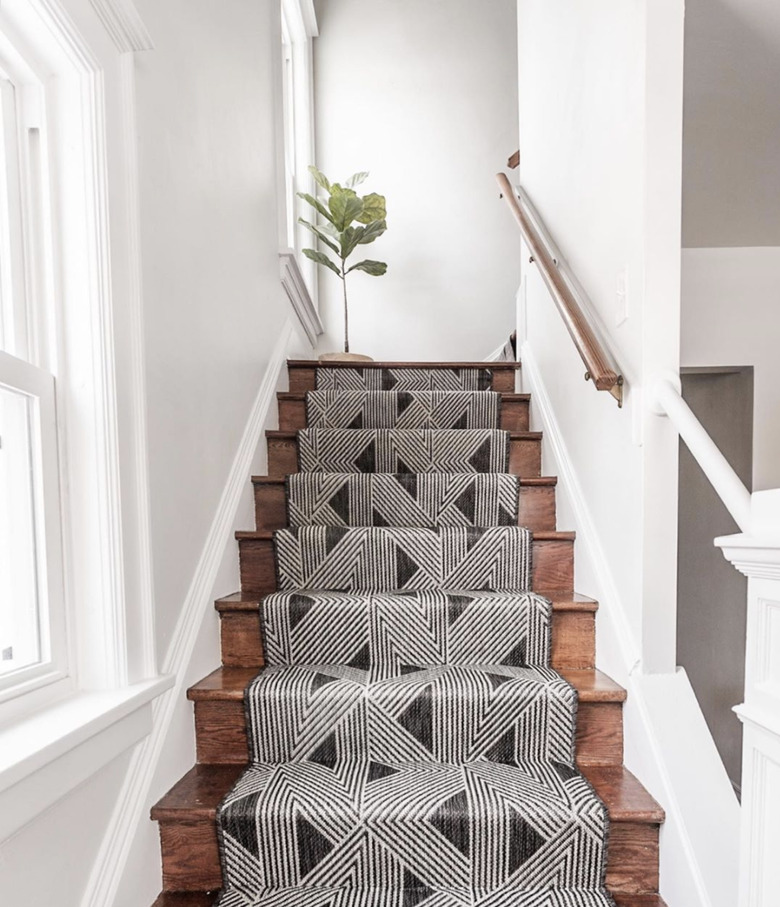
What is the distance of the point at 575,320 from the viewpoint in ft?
5.12

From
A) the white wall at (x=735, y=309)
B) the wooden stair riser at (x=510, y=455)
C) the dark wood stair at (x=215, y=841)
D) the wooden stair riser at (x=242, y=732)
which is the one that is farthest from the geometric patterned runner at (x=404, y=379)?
the dark wood stair at (x=215, y=841)

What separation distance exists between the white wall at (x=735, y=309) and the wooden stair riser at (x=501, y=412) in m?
0.62

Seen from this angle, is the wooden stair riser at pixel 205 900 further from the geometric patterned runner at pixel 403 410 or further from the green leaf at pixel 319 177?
the green leaf at pixel 319 177

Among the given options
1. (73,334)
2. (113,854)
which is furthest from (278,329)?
(113,854)

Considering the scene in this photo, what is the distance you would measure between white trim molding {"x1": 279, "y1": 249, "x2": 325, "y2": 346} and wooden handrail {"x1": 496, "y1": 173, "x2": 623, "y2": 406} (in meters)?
0.90

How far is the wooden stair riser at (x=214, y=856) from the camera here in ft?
3.96

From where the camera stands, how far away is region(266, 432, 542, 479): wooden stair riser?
2.24 m

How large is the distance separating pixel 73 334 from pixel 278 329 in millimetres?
1524

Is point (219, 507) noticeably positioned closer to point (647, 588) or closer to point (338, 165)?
point (647, 588)

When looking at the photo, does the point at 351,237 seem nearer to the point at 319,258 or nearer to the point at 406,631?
the point at 319,258

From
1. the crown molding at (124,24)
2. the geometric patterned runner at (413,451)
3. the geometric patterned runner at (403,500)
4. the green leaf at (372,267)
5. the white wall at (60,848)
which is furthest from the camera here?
the green leaf at (372,267)

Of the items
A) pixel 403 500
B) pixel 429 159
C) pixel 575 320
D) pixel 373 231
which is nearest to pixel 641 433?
pixel 575 320

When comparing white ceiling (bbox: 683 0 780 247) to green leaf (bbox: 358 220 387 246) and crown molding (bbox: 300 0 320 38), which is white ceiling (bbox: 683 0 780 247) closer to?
green leaf (bbox: 358 220 387 246)

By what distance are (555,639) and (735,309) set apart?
1516 millimetres
